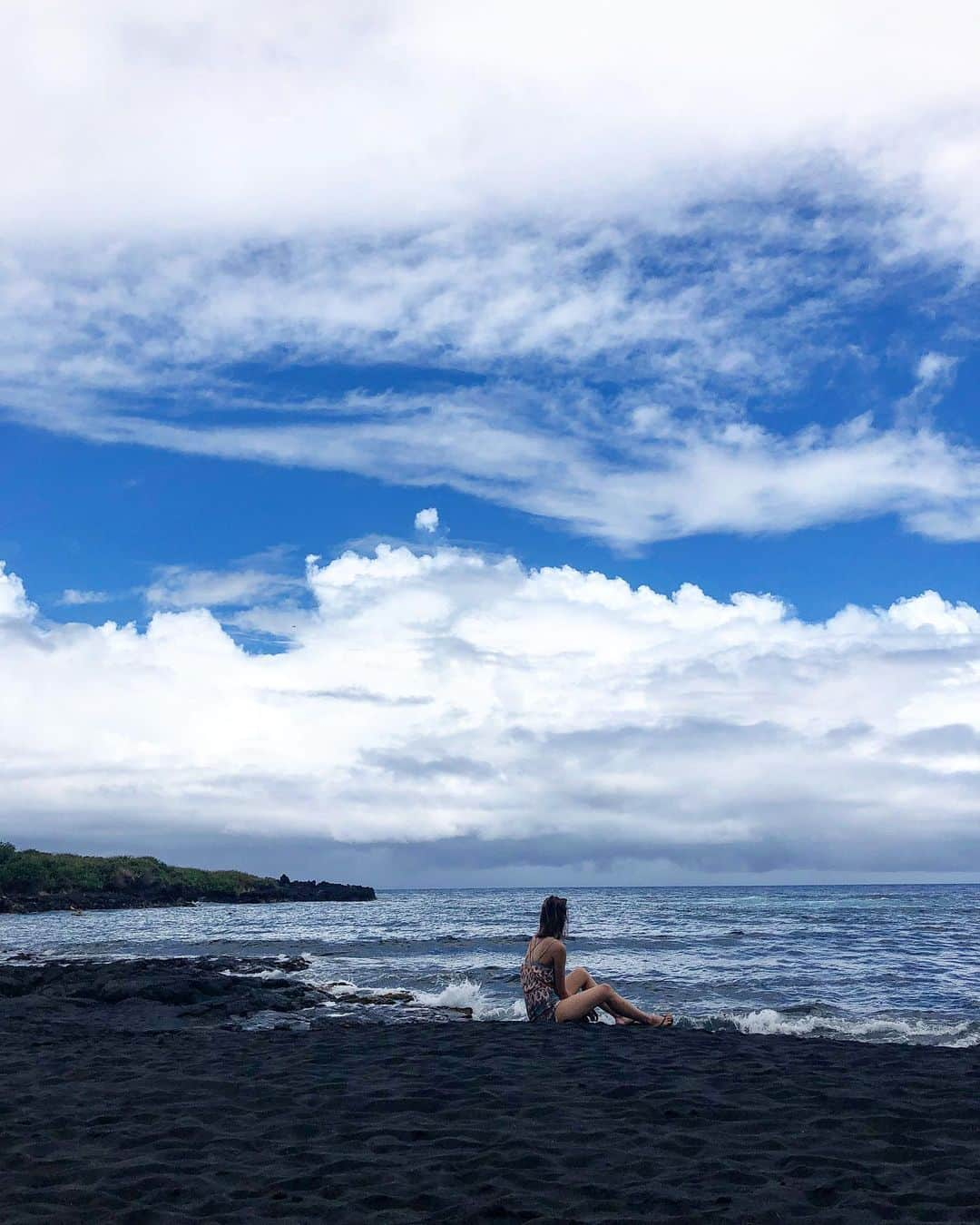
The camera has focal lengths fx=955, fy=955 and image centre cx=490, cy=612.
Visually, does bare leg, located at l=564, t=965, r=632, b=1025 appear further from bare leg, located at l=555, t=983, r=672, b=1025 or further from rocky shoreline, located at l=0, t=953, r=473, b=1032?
rocky shoreline, located at l=0, t=953, r=473, b=1032

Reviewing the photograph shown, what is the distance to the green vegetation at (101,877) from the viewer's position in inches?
3403

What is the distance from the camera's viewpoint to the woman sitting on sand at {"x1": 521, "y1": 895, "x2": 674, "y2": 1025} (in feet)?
48.9

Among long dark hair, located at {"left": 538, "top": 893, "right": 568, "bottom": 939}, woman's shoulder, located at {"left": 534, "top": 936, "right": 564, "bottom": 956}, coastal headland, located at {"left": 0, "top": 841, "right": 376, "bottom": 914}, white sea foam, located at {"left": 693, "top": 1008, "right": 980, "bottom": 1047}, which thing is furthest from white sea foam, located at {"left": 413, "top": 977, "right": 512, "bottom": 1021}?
coastal headland, located at {"left": 0, "top": 841, "right": 376, "bottom": 914}

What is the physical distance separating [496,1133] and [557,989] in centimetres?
716

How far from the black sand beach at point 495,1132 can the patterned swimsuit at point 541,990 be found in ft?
5.69

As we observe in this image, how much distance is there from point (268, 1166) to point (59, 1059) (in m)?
6.51

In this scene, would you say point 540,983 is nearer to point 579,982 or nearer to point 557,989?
point 557,989

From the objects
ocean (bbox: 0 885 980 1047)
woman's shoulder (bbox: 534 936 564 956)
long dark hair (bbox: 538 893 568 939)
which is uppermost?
long dark hair (bbox: 538 893 568 939)

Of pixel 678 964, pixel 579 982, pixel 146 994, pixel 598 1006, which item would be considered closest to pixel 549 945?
pixel 579 982

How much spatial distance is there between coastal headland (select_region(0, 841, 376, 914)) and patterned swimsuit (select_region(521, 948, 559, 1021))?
242ft

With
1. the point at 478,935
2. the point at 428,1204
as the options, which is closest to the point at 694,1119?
the point at 428,1204

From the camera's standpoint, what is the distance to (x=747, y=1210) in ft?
20.6

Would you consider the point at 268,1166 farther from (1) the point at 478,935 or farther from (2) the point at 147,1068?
(1) the point at 478,935

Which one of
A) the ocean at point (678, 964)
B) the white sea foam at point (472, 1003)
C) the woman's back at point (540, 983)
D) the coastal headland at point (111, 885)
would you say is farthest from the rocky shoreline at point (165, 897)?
the woman's back at point (540, 983)
